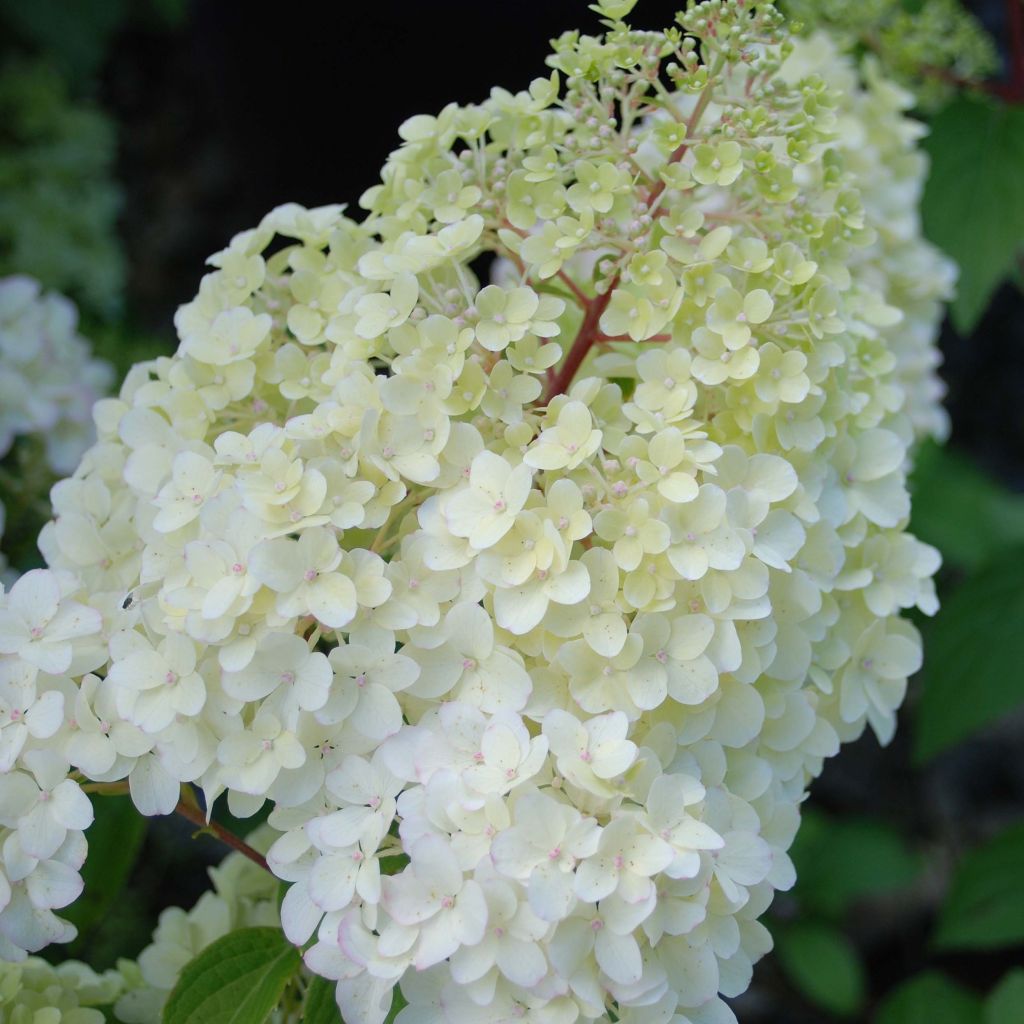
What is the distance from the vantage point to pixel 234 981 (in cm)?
71

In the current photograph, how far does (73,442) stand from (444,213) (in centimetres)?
55

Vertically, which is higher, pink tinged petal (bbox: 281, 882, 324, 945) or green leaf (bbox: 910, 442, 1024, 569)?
pink tinged petal (bbox: 281, 882, 324, 945)

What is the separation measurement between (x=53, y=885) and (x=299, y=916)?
0.13 m

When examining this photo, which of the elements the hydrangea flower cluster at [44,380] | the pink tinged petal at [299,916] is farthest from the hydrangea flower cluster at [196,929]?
the hydrangea flower cluster at [44,380]

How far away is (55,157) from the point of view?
175 cm

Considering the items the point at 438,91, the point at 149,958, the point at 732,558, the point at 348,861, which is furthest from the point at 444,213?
the point at 438,91

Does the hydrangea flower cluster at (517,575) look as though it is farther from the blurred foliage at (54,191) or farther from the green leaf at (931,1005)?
the blurred foliage at (54,191)

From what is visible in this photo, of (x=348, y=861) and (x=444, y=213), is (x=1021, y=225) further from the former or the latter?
(x=348, y=861)

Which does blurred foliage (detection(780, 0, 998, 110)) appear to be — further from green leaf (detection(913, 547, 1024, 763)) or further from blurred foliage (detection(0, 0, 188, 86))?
blurred foliage (detection(0, 0, 188, 86))

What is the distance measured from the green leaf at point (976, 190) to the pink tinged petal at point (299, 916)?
821 millimetres

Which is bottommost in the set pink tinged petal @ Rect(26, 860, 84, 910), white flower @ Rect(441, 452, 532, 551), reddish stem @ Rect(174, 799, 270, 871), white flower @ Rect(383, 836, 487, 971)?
reddish stem @ Rect(174, 799, 270, 871)

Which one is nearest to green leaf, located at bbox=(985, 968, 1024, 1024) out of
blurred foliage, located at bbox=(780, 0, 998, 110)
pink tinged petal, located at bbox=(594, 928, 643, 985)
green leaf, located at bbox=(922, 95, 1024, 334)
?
green leaf, located at bbox=(922, 95, 1024, 334)

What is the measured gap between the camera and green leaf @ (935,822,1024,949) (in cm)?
118

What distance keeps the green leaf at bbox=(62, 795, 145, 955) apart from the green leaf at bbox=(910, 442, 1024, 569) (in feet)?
3.16
